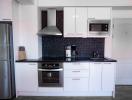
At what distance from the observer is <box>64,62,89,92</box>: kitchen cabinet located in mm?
4371

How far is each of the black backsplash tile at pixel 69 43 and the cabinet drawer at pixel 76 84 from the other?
0.98m

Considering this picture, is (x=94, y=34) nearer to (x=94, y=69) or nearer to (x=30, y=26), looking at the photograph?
(x=94, y=69)

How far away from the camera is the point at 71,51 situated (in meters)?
5.07

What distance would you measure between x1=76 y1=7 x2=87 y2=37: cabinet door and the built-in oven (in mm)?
1063

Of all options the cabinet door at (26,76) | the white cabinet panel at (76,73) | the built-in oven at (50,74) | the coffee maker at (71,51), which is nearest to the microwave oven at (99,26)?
the coffee maker at (71,51)

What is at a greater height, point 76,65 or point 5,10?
point 5,10

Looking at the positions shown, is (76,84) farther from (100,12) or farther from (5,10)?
(5,10)

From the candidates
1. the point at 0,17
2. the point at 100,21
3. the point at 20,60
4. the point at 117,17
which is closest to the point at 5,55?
the point at 20,60

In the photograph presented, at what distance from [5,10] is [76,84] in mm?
2502

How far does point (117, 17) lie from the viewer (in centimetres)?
538

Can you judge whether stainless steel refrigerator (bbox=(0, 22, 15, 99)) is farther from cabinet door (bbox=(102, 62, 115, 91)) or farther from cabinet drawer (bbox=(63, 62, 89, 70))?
cabinet door (bbox=(102, 62, 115, 91))

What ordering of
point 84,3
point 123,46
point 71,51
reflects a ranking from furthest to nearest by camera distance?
point 123,46 < point 71,51 < point 84,3

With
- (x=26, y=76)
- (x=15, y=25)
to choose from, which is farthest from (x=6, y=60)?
(x=15, y=25)

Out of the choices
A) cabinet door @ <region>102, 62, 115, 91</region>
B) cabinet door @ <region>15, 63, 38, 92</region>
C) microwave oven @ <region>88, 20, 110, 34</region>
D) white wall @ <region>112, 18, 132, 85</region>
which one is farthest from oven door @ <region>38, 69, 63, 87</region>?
white wall @ <region>112, 18, 132, 85</region>
